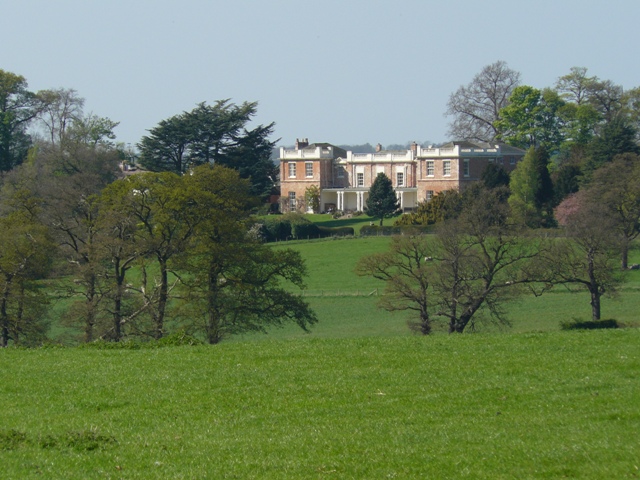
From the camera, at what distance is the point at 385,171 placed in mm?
90750

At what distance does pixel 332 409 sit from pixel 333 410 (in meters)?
0.06

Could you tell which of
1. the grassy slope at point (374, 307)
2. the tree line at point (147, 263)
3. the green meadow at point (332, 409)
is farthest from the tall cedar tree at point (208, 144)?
the green meadow at point (332, 409)

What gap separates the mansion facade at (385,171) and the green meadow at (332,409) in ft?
223

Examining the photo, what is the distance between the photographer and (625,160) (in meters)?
65.9

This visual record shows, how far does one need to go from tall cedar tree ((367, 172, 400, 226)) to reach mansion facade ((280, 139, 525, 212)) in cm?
582

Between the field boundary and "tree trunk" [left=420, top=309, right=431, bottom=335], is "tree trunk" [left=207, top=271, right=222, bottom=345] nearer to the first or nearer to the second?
"tree trunk" [left=420, top=309, right=431, bottom=335]

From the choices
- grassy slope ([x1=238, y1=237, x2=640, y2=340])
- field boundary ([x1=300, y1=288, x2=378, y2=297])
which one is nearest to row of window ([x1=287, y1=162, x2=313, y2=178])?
grassy slope ([x1=238, y1=237, x2=640, y2=340])

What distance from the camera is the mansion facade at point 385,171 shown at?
8512 centimetres

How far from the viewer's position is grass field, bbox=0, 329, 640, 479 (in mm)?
9109

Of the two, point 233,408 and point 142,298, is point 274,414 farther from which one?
point 142,298

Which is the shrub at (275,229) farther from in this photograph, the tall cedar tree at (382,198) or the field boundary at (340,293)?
the field boundary at (340,293)

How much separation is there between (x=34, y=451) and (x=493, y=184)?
69.7 m

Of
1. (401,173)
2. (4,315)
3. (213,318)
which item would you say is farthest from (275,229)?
(4,315)

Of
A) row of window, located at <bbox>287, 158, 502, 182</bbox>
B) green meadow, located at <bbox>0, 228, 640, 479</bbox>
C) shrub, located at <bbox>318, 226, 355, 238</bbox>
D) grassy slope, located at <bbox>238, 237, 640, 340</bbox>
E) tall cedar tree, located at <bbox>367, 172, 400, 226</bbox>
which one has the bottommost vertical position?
grassy slope, located at <bbox>238, 237, 640, 340</bbox>
